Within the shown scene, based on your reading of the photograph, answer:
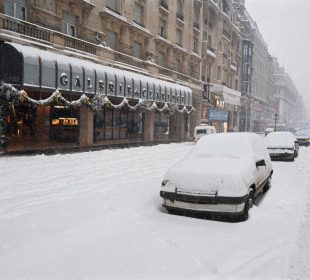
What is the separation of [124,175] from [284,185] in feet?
16.7

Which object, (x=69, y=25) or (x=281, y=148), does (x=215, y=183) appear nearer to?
(x=281, y=148)

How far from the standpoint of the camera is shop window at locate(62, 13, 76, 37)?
19.9m

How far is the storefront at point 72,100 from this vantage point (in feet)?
49.1

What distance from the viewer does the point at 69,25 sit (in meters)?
20.2

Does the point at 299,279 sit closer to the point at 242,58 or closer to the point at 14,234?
the point at 14,234

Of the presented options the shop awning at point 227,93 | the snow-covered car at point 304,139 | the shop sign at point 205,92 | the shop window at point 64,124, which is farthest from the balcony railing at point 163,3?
the snow-covered car at point 304,139

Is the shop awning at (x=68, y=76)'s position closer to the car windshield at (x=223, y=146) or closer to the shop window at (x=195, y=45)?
the car windshield at (x=223, y=146)

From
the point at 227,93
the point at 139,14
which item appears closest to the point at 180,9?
the point at 139,14

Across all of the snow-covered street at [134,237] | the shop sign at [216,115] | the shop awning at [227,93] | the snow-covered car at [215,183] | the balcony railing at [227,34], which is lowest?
the snow-covered street at [134,237]

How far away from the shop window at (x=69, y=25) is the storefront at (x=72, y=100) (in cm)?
231

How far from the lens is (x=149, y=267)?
14.2ft

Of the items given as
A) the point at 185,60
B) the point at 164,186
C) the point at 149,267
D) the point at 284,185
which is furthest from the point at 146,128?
the point at 149,267

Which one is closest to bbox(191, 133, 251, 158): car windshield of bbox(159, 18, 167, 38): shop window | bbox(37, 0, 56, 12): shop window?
bbox(37, 0, 56, 12): shop window

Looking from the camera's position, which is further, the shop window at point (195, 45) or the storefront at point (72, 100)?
Answer: the shop window at point (195, 45)
